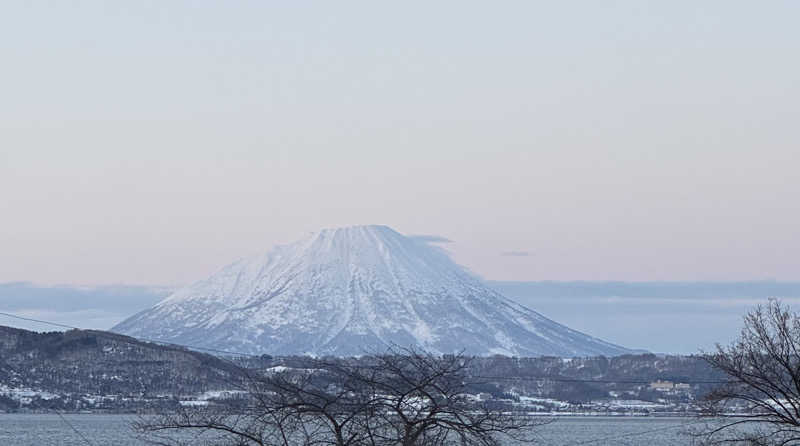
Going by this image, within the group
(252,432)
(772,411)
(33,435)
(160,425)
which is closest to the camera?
(160,425)

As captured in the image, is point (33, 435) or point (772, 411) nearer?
point (772, 411)

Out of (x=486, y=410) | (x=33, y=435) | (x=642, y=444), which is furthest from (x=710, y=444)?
(x=33, y=435)

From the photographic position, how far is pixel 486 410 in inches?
884

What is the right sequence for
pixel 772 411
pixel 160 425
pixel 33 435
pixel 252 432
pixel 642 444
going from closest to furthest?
pixel 160 425 < pixel 252 432 < pixel 772 411 < pixel 642 444 < pixel 33 435

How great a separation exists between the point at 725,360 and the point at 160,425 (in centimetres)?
1458

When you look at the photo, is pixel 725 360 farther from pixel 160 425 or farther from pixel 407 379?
pixel 160 425

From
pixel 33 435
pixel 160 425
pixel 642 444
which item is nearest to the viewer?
pixel 160 425

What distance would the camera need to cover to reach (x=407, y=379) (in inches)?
863

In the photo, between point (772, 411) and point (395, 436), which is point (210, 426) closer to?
point (395, 436)

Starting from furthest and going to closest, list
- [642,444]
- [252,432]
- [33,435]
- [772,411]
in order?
[33,435]
[642,444]
[772,411]
[252,432]

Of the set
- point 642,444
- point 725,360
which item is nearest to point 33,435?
point 642,444

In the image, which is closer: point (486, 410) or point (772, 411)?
point (486, 410)

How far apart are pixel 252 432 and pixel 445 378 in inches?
126

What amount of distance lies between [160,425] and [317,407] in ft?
7.65
